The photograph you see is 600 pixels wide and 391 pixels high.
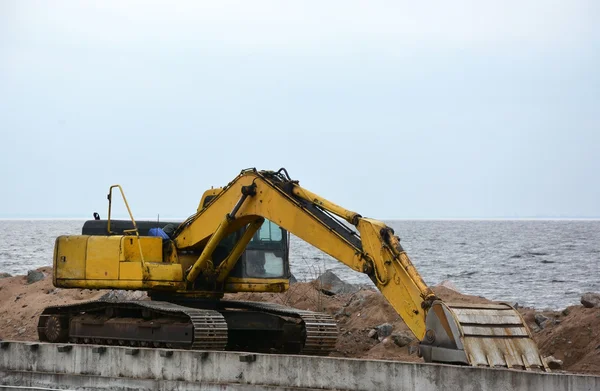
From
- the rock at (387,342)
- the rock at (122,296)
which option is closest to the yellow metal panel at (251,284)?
the rock at (387,342)

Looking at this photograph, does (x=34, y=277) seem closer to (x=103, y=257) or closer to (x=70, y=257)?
(x=70, y=257)

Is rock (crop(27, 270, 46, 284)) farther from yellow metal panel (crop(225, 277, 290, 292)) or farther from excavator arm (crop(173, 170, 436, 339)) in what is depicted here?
yellow metal panel (crop(225, 277, 290, 292))

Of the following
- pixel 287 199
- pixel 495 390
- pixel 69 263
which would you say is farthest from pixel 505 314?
pixel 69 263

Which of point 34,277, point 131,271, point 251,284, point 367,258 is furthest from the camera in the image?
point 34,277

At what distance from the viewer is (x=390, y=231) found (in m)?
14.6

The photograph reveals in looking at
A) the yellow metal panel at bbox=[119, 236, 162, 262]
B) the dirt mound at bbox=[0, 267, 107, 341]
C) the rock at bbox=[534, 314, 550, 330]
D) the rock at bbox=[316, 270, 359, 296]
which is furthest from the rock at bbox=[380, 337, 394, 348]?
the dirt mound at bbox=[0, 267, 107, 341]

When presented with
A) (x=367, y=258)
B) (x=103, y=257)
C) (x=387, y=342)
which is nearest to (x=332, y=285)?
(x=387, y=342)

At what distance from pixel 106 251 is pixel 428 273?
125ft

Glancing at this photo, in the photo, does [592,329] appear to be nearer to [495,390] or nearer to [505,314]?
[505,314]

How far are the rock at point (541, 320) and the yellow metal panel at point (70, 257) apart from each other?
31.8 ft

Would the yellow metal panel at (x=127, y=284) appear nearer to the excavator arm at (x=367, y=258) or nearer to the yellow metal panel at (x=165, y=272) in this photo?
the yellow metal panel at (x=165, y=272)

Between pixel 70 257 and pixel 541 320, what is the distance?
10192mm

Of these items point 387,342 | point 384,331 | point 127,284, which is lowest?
point 387,342

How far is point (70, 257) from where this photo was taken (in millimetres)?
18781
